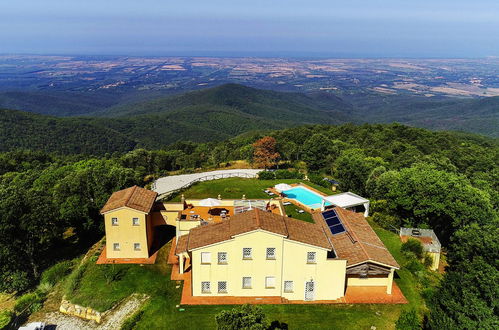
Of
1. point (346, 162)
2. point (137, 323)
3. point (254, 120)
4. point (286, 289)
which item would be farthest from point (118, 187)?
point (254, 120)

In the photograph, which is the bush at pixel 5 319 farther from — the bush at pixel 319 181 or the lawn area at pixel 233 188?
the bush at pixel 319 181

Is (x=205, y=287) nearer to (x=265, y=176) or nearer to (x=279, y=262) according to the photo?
(x=279, y=262)

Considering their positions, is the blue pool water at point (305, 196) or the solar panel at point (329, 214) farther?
the blue pool water at point (305, 196)

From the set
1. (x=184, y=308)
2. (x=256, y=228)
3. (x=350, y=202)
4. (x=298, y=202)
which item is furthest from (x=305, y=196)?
(x=184, y=308)

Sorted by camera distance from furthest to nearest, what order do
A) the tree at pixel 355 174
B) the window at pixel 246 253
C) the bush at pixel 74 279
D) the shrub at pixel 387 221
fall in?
the tree at pixel 355 174, the shrub at pixel 387 221, the bush at pixel 74 279, the window at pixel 246 253

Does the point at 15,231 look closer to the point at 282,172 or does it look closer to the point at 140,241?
the point at 140,241

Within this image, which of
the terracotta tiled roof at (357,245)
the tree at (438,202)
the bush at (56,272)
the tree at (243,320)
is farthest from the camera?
the tree at (438,202)

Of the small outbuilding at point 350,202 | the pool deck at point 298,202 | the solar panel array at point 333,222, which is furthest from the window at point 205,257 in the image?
the small outbuilding at point 350,202
